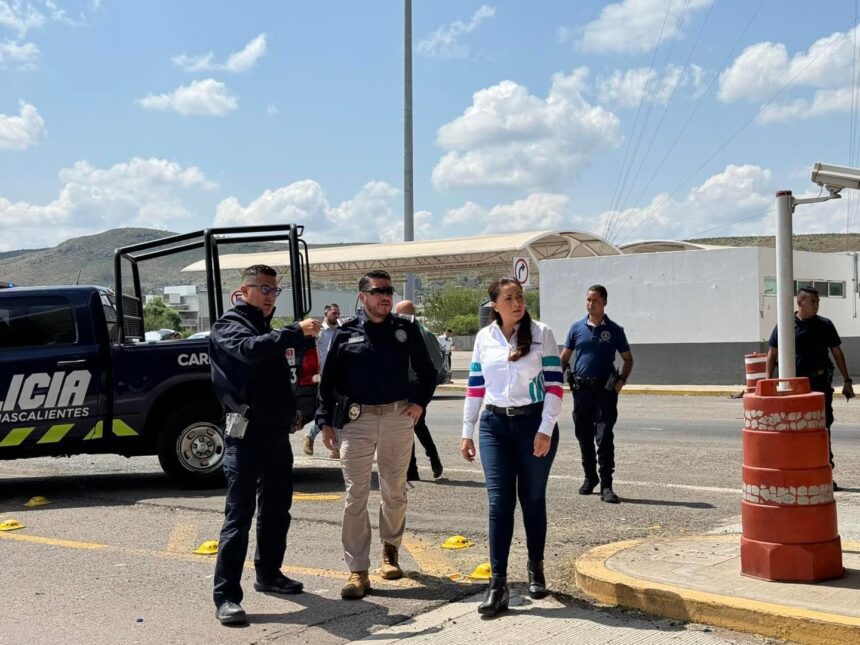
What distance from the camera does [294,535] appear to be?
7.86 meters

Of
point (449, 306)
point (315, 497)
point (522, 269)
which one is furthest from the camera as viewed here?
point (449, 306)

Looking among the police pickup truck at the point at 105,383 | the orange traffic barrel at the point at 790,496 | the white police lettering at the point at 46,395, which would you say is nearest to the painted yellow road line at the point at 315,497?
the police pickup truck at the point at 105,383

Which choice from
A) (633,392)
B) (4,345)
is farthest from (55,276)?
(4,345)

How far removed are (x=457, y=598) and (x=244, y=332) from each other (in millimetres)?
1950

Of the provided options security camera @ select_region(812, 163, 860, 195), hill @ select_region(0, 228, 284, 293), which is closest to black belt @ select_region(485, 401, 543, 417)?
security camera @ select_region(812, 163, 860, 195)

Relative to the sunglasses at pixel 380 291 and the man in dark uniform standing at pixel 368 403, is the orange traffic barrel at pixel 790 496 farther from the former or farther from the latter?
the sunglasses at pixel 380 291

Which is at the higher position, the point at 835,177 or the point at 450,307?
the point at 450,307

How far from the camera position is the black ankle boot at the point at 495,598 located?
5.51 m

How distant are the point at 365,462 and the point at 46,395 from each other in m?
4.47

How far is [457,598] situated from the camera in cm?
596

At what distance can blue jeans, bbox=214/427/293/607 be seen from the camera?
570 cm

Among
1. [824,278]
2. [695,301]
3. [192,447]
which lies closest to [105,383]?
[192,447]

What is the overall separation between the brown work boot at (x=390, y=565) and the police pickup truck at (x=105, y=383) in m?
3.31

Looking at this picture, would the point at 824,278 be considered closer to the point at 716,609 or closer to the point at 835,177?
the point at 835,177
